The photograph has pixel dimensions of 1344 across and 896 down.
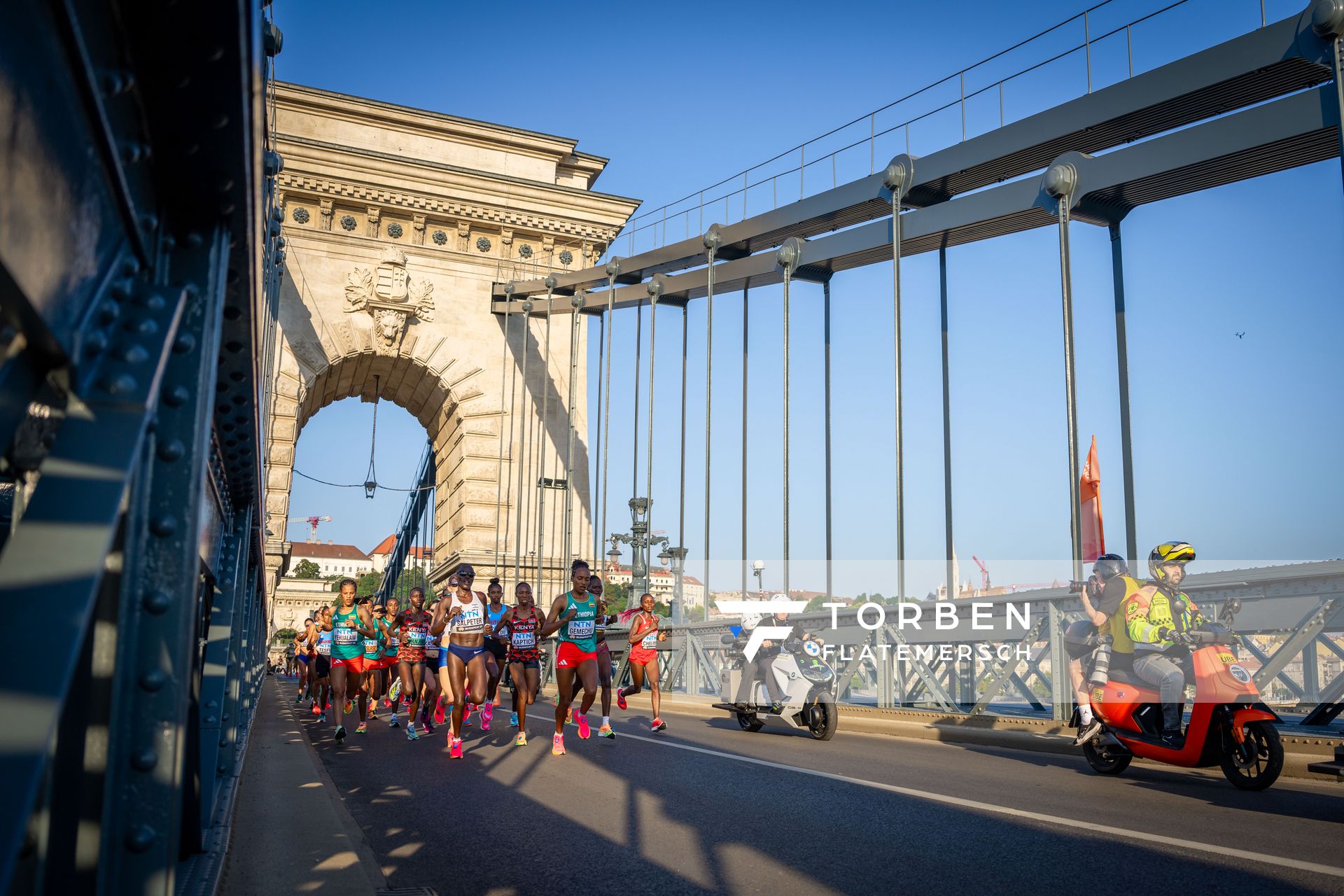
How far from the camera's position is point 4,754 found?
4.04 ft

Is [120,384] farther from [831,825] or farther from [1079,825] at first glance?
[1079,825]

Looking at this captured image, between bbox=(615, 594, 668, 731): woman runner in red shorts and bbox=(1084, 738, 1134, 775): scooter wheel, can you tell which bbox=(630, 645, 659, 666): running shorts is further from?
bbox=(1084, 738, 1134, 775): scooter wheel

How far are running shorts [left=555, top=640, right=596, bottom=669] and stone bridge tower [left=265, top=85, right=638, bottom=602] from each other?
61.8ft

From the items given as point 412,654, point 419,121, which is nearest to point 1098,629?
point 412,654

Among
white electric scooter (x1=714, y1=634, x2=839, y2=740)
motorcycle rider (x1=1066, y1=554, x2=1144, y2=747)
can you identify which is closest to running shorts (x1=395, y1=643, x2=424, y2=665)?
white electric scooter (x1=714, y1=634, x2=839, y2=740)

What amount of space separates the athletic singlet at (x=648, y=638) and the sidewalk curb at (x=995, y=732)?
8.02 ft

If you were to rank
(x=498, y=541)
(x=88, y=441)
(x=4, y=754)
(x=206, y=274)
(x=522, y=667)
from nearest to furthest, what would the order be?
(x=4, y=754) < (x=88, y=441) < (x=206, y=274) < (x=522, y=667) < (x=498, y=541)

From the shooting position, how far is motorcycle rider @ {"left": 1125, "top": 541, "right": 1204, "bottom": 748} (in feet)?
23.5

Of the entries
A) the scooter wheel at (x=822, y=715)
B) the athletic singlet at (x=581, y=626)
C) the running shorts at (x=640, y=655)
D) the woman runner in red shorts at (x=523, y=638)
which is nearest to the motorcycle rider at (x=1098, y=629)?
the scooter wheel at (x=822, y=715)

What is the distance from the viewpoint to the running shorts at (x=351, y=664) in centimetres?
1309

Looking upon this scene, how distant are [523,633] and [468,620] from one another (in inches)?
23.0

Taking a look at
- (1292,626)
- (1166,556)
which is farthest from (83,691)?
(1292,626)

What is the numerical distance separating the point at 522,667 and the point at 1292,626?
702 centimetres

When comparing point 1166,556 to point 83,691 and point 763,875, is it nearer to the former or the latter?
point 763,875
